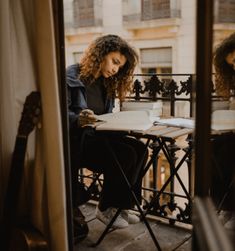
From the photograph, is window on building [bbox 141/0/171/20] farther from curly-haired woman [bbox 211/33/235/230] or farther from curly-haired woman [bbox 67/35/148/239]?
curly-haired woman [bbox 211/33/235/230]

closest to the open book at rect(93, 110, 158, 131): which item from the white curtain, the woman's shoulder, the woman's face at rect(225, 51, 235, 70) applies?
the woman's shoulder

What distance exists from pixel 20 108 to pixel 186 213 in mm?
1587

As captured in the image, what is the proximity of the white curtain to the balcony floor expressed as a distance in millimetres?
801

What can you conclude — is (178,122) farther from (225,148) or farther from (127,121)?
(225,148)

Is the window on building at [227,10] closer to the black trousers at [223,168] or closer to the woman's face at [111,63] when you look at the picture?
the black trousers at [223,168]

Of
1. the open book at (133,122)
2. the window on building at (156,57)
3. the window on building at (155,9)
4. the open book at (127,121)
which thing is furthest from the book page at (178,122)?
the window on building at (156,57)

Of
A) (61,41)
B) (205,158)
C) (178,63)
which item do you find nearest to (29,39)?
(61,41)

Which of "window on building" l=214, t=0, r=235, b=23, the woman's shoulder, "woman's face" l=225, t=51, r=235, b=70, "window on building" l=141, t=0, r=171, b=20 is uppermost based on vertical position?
"window on building" l=141, t=0, r=171, b=20

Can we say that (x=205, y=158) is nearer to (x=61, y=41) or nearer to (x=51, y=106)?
(x=51, y=106)

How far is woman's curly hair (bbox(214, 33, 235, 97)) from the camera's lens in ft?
4.69

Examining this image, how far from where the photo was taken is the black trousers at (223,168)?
1.45 meters

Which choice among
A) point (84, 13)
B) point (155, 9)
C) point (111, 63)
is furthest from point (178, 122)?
point (84, 13)

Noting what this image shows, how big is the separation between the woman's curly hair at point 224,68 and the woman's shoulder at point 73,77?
1261mm

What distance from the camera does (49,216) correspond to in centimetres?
194
